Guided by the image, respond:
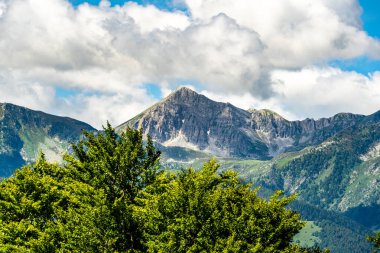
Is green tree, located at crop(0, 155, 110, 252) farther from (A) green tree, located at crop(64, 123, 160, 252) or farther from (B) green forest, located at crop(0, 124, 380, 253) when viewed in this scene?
(A) green tree, located at crop(64, 123, 160, 252)

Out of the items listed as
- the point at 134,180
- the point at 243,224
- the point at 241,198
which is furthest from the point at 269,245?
the point at 134,180

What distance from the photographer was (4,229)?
43312 millimetres

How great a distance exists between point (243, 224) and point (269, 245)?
3246 mm

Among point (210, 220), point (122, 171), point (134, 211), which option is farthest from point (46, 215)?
point (210, 220)

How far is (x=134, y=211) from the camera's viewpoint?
134ft

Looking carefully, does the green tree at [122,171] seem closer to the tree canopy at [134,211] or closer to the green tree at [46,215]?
the tree canopy at [134,211]

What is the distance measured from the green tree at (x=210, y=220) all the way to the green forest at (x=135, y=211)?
3.4 inches

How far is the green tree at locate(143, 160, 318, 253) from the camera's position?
122 feet

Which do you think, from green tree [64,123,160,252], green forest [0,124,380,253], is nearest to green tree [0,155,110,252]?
green forest [0,124,380,253]

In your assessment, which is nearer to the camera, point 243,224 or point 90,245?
point 90,245

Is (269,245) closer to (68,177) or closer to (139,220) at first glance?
(139,220)

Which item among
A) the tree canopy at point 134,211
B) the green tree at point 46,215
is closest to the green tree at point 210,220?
the tree canopy at point 134,211

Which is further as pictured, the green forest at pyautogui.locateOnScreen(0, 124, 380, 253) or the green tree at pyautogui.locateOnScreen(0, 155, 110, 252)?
the green tree at pyautogui.locateOnScreen(0, 155, 110, 252)

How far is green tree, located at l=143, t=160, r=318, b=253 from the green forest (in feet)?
0.29
